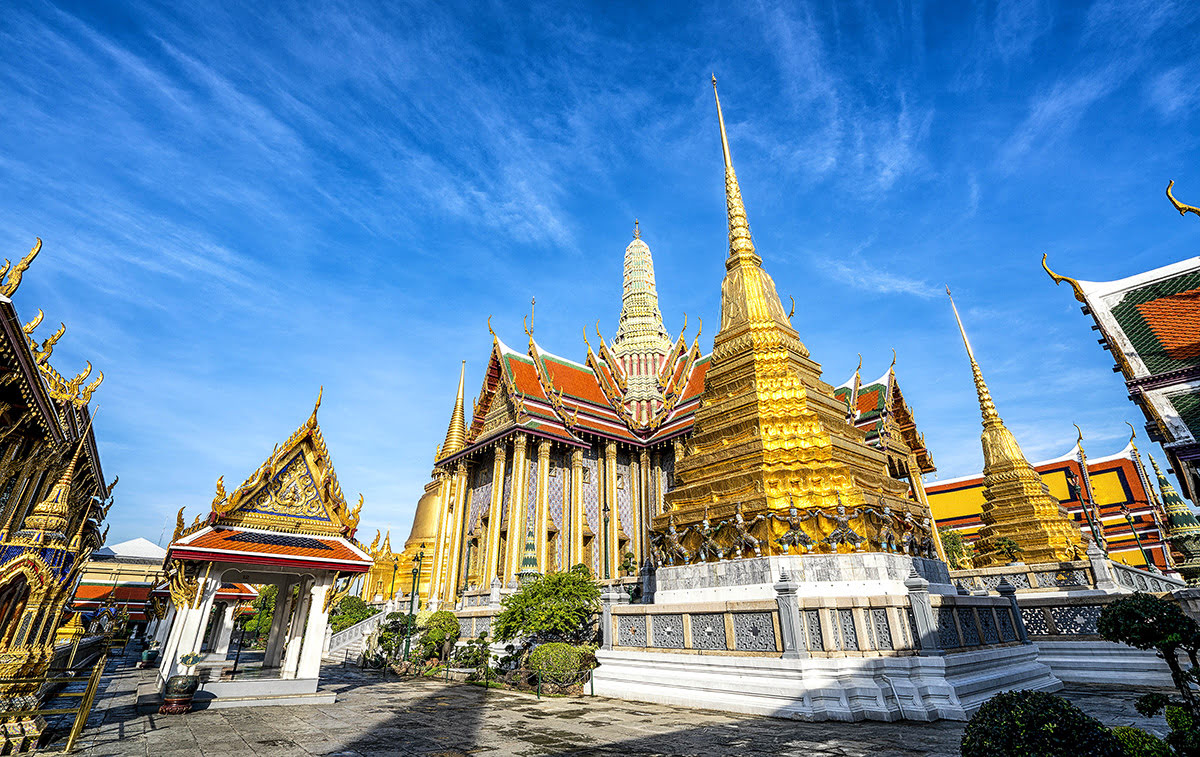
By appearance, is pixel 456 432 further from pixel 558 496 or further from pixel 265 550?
pixel 265 550

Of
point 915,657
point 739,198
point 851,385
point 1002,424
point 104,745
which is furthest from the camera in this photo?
point 851,385

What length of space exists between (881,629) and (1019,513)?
15.5 m

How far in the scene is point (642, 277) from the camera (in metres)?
38.7

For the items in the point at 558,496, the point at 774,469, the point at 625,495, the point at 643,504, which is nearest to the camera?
the point at 774,469

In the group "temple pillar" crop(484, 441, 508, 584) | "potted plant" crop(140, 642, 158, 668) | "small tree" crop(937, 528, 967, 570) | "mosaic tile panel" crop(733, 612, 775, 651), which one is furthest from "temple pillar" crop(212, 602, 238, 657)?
"small tree" crop(937, 528, 967, 570)

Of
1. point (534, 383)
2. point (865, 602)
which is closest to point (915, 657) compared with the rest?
point (865, 602)

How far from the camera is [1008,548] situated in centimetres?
1841

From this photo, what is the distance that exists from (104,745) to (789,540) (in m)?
9.60

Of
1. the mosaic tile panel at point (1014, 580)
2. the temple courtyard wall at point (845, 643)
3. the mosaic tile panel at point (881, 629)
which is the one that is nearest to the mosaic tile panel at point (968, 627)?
the temple courtyard wall at point (845, 643)

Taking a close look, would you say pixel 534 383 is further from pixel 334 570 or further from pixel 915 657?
pixel 915 657

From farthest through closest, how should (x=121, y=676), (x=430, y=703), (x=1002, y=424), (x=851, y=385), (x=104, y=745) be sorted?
1. (x=851, y=385)
2. (x=1002, y=424)
3. (x=121, y=676)
4. (x=430, y=703)
5. (x=104, y=745)

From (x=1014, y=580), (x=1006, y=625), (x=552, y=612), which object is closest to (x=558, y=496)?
(x=552, y=612)

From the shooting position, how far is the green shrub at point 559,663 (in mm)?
10711

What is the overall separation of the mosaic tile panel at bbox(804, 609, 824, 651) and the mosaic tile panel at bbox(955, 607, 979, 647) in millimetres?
2070
